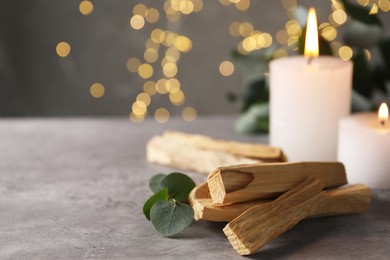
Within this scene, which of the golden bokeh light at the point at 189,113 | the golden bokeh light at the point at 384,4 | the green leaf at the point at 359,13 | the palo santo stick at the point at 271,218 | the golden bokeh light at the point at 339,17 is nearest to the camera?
the palo santo stick at the point at 271,218

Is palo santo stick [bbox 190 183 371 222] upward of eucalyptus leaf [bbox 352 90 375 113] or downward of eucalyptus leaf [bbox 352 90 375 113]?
downward

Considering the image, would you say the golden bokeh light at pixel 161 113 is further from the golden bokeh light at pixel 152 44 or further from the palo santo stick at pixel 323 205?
the palo santo stick at pixel 323 205

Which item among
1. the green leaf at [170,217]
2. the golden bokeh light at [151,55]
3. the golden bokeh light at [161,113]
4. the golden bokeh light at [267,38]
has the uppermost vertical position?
the golden bokeh light at [267,38]

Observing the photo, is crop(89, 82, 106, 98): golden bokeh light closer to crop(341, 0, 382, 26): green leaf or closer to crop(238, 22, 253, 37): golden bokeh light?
crop(238, 22, 253, 37): golden bokeh light

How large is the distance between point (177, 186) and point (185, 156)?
15 cm

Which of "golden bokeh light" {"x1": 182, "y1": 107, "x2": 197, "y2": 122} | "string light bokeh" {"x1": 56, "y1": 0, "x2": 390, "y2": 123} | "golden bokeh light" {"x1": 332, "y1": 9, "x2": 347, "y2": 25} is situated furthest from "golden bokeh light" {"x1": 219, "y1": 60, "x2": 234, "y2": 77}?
"golden bokeh light" {"x1": 332, "y1": 9, "x2": 347, "y2": 25}

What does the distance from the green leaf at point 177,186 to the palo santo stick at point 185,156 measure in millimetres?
105

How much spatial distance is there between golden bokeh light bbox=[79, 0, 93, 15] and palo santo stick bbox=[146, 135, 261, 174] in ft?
2.00

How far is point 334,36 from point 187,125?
493 mm

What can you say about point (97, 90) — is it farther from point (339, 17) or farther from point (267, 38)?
point (339, 17)

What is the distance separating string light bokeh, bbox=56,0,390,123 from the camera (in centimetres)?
138

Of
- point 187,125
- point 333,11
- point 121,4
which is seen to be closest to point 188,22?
point 121,4

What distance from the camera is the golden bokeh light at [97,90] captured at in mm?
1448

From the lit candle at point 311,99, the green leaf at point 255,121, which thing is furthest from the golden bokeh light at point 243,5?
the lit candle at point 311,99
